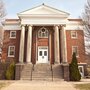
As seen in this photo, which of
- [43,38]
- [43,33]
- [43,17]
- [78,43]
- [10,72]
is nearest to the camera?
[10,72]

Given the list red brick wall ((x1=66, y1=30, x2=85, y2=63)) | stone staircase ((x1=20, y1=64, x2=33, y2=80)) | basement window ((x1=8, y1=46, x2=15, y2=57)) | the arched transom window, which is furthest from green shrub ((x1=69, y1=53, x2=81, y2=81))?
basement window ((x1=8, y1=46, x2=15, y2=57))

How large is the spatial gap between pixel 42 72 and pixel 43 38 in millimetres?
8301

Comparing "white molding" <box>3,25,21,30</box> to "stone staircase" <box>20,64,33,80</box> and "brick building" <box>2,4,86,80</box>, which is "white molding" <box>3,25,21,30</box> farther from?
"stone staircase" <box>20,64,33,80</box>

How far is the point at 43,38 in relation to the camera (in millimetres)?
29922

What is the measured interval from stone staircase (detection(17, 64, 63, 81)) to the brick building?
1111 mm

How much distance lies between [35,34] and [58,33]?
427cm

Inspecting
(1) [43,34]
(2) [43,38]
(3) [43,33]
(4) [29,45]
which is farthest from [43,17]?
(4) [29,45]

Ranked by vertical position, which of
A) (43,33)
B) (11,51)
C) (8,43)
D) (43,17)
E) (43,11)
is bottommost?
(11,51)

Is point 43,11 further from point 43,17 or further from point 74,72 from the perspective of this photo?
point 74,72

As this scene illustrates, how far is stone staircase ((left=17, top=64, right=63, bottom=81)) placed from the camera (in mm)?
21953

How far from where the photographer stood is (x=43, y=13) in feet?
93.2

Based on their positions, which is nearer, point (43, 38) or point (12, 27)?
point (43, 38)

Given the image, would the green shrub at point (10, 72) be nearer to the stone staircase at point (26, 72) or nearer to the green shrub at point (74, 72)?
the stone staircase at point (26, 72)

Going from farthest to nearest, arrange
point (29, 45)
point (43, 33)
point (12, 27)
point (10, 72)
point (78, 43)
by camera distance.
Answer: point (12, 27)
point (78, 43)
point (43, 33)
point (29, 45)
point (10, 72)
